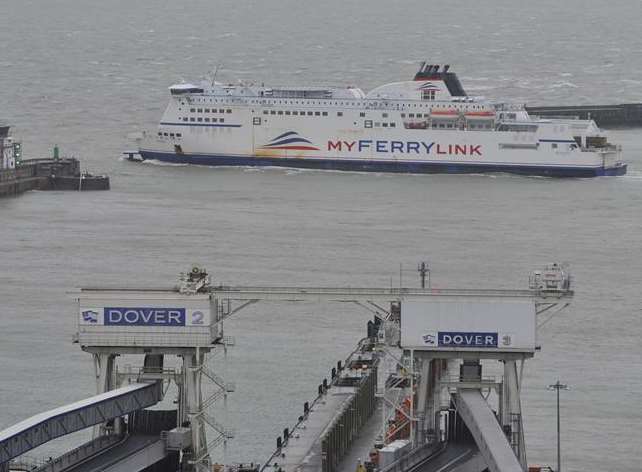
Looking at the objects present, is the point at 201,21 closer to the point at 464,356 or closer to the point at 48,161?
the point at 48,161

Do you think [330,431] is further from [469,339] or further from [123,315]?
[123,315]

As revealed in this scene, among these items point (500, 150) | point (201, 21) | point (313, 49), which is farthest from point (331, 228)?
point (201, 21)

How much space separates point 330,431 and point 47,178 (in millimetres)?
31454

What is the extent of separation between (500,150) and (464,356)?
41.3 m

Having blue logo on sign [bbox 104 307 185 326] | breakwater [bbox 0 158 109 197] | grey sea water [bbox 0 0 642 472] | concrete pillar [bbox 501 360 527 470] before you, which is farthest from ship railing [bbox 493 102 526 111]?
blue logo on sign [bbox 104 307 185 326]

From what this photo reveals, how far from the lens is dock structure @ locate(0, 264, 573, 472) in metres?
27.9

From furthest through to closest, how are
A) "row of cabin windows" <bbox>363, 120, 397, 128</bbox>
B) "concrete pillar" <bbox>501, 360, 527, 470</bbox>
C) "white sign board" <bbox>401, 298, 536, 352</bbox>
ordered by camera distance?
"row of cabin windows" <bbox>363, 120, 397, 128</bbox>, "white sign board" <bbox>401, 298, 536, 352</bbox>, "concrete pillar" <bbox>501, 360, 527, 470</bbox>

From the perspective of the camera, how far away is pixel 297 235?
162ft

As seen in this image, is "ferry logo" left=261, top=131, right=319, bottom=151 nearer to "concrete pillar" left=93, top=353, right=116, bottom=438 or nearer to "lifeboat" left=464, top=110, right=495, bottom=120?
"lifeboat" left=464, top=110, right=495, bottom=120

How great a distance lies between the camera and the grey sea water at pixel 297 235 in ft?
109

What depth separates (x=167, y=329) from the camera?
93.1 feet

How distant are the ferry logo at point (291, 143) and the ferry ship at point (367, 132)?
3 centimetres

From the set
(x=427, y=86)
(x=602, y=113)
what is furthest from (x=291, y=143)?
(x=602, y=113)

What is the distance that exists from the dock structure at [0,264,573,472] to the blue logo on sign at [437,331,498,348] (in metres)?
0.01
